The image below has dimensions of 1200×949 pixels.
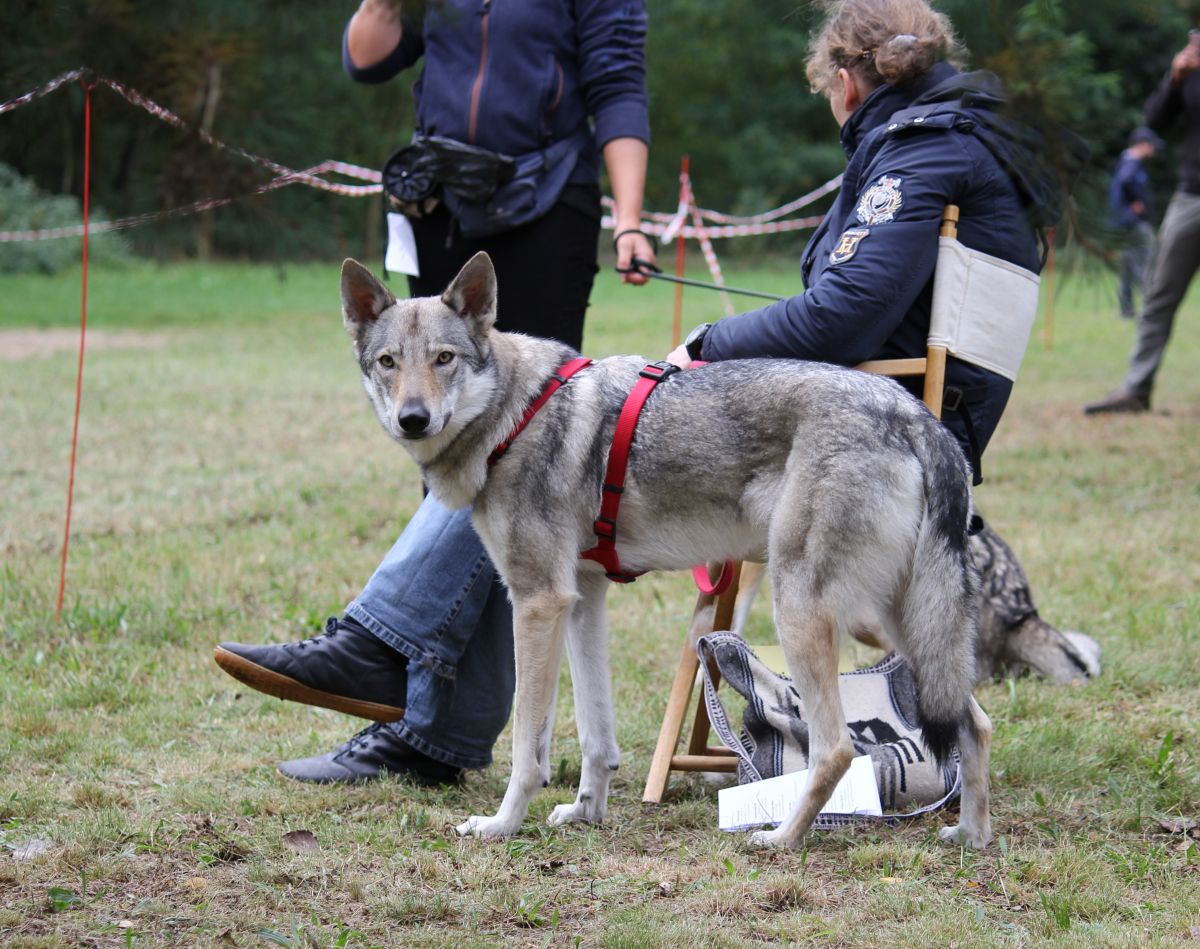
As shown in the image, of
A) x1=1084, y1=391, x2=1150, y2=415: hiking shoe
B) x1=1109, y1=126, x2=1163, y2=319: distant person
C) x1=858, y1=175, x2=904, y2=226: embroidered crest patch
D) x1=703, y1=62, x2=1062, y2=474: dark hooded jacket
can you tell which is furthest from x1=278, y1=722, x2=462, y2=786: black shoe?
x1=1084, y1=391, x2=1150, y2=415: hiking shoe

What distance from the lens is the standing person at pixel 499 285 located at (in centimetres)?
344

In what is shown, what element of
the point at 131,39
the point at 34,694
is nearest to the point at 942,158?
the point at 131,39

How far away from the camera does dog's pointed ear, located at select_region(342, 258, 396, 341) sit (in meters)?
3.27

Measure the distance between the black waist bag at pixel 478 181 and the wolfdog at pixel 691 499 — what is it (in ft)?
1.39

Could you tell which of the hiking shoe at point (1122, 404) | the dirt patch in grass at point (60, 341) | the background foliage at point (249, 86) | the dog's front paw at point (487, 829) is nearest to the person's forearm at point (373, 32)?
the background foliage at point (249, 86)

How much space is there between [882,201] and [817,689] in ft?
4.01

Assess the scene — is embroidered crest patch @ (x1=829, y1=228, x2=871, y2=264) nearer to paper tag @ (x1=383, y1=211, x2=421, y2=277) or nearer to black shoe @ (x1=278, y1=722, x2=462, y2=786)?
paper tag @ (x1=383, y1=211, x2=421, y2=277)

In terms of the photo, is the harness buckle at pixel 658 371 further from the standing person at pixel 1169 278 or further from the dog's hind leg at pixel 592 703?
the standing person at pixel 1169 278

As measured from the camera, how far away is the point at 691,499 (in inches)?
121

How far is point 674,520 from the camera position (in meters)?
3.12

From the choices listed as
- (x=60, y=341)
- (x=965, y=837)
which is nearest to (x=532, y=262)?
(x=965, y=837)

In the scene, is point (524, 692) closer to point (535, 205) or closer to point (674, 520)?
point (674, 520)

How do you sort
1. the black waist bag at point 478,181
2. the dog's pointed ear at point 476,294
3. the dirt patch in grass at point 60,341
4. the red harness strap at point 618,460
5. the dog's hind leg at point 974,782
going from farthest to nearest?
1. the dirt patch in grass at point 60,341
2. the black waist bag at point 478,181
3. the dog's pointed ear at point 476,294
4. the red harness strap at point 618,460
5. the dog's hind leg at point 974,782

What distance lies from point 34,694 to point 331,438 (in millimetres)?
5017
